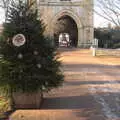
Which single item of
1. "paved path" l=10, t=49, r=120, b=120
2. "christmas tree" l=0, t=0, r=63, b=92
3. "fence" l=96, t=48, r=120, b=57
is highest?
"christmas tree" l=0, t=0, r=63, b=92

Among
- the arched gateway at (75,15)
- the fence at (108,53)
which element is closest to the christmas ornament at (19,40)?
the fence at (108,53)

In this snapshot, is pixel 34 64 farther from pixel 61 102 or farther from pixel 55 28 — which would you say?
pixel 55 28

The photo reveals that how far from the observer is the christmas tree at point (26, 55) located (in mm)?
10414

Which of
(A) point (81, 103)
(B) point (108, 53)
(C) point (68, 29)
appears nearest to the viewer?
(A) point (81, 103)

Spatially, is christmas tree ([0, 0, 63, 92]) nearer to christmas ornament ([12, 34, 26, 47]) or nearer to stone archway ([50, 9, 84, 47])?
christmas ornament ([12, 34, 26, 47])

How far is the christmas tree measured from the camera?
410 inches

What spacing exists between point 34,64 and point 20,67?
0.42 meters

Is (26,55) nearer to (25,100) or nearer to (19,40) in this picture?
(19,40)

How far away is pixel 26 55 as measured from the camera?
1056 cm

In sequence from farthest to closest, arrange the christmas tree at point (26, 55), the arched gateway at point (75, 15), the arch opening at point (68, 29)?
the arch opening at point (68, 29) < the arched gateway at point (75, 15) < the christmas tree at point (26, 55)

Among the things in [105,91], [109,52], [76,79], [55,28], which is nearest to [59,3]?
[55,28]

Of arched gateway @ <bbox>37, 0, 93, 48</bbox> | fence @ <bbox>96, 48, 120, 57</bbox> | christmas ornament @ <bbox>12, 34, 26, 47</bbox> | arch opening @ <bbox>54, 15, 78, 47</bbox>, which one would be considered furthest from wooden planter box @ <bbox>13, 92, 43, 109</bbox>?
arch opening @ <bbox>54, 15, 78, 47</bbox>

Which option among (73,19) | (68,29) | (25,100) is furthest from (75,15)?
(25,100)

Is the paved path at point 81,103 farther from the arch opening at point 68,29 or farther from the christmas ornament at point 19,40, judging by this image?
the arch opening at point 68,29
